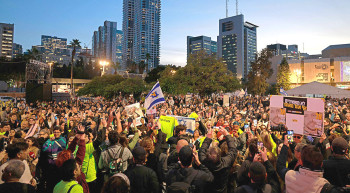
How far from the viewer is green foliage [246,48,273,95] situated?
5325 cm

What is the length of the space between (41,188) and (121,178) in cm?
385

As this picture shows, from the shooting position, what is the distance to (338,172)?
319 cm

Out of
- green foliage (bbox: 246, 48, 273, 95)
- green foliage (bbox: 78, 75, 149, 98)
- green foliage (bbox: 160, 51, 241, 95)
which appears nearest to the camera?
green foliage (bbox: 160, 51, 241, 95)

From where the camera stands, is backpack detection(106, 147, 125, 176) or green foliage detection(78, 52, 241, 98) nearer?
backpack detection(106, 147, 125, 176)

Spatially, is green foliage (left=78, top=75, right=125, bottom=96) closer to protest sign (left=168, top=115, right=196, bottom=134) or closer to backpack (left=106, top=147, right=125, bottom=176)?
protest sign (left=168, top=115, right=196, bottom=134)

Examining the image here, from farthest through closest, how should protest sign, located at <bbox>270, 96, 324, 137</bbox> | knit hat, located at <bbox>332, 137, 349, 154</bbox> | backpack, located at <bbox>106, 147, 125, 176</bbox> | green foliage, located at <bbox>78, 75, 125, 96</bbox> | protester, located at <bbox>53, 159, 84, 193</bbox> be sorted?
green foliage, located at <bbox>78, 75, 125, 96</bbox> → protest sign, located at <bbox>270, 96, 324, 137</bbox> → backpack, located at <bbox>106, 147, 125, 176</bbox> → knit hat, located at <bbox>332, 137, 349, 154</bbox> → protester, located at <bbox>53, 159, 84, 193</bbox>

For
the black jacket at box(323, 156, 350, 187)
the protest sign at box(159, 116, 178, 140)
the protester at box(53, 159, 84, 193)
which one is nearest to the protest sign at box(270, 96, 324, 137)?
the black jacket at box(323, 156, 350, 187)

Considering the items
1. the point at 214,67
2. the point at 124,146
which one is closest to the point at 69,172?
the point at 124,146

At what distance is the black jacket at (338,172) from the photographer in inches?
125

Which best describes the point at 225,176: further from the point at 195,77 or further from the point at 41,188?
the point at 195,77

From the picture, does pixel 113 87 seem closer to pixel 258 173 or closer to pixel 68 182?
pixel 68 182

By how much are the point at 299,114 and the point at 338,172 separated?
2.99 meters

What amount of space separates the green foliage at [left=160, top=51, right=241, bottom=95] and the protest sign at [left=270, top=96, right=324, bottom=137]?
23626 mm

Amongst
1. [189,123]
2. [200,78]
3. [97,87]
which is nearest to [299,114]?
[189,123]
